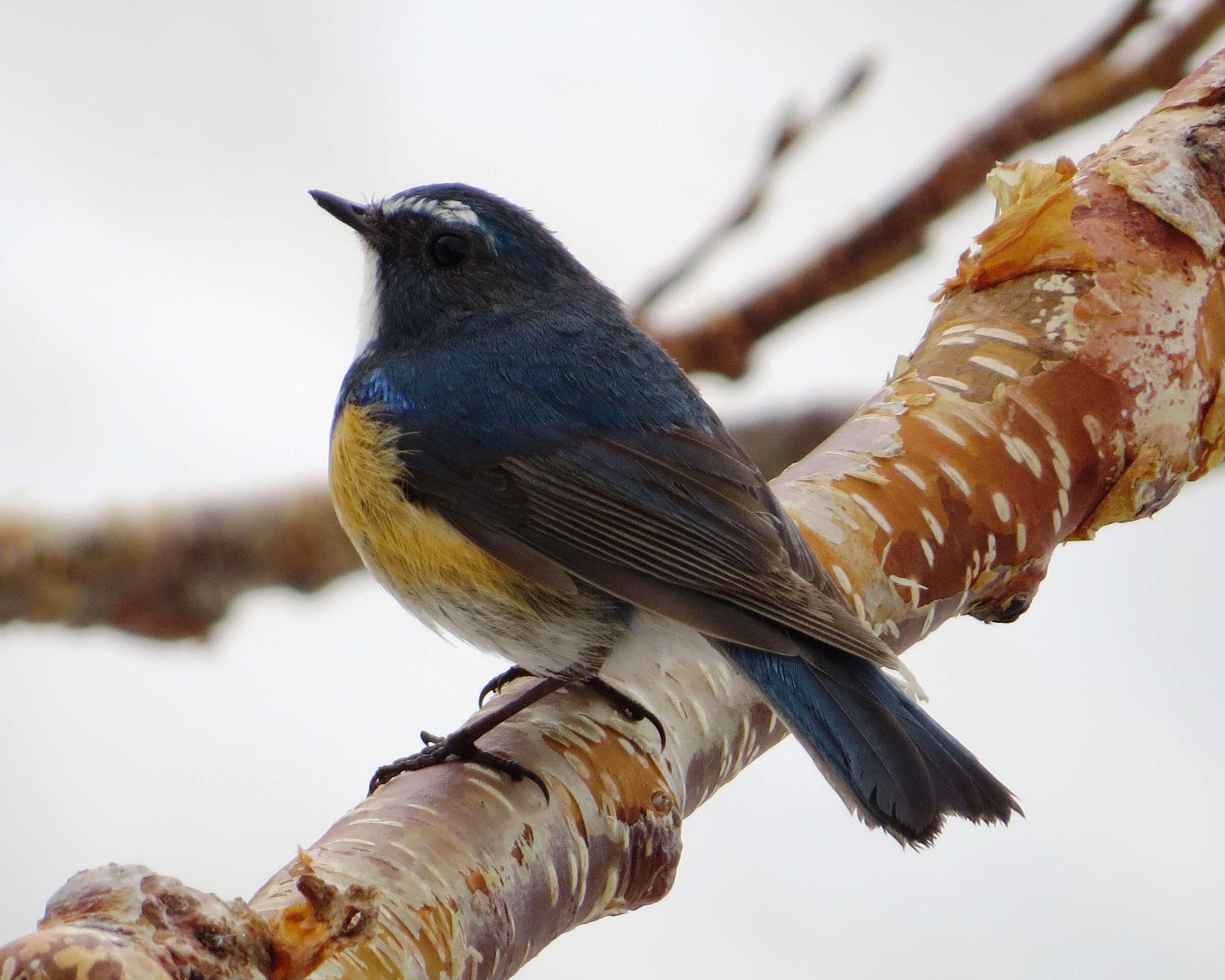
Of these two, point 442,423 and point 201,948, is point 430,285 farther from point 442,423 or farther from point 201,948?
point 201,948

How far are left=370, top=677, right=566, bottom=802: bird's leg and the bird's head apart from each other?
2.28ft

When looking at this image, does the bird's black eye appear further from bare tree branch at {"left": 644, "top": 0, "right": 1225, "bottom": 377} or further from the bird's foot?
the bird's foot

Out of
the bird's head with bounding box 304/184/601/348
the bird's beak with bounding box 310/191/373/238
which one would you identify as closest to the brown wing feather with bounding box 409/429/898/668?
the bird's head with bounding box 304/184/601/348

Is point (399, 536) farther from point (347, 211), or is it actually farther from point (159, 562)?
point (347, 211)

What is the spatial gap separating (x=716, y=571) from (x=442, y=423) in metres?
0.52

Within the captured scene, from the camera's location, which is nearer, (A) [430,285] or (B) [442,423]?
(B) [442,423]

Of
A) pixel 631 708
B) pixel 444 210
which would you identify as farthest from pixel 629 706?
pixel 444 210

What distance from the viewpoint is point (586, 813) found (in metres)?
1.43

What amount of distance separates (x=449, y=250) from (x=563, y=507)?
1.96 ft

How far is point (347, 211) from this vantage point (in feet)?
7.34

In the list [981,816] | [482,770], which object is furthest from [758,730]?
[482,770]

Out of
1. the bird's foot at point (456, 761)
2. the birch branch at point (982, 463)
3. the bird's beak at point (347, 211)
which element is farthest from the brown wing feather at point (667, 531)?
the bird's beak at point (347, 211)

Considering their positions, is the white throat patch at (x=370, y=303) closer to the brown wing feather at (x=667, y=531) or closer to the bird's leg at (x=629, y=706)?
the brown wing feather at (x=667, y=531)

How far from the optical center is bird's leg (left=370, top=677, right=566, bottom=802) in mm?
1422
